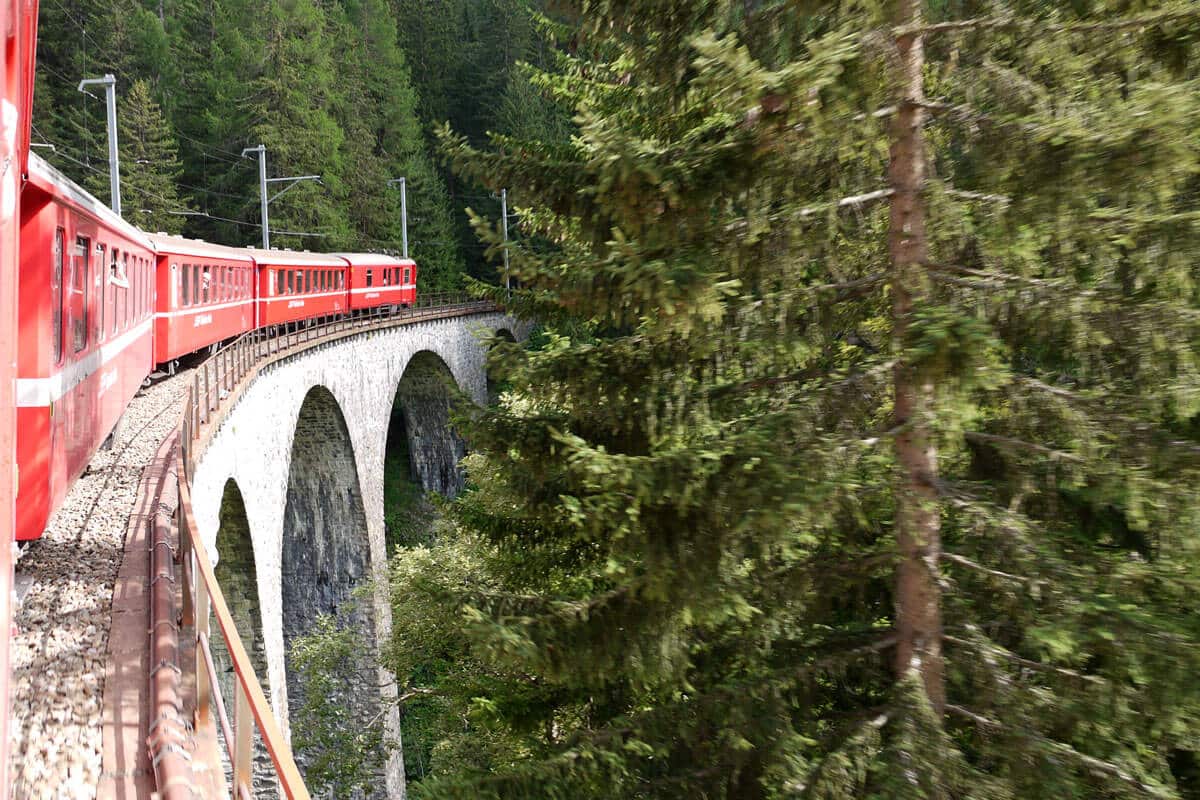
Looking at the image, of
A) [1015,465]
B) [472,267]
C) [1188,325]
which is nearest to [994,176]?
[1188,325]

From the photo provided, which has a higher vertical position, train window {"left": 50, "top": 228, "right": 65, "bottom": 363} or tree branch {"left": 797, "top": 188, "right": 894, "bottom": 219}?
tree branch {"left": 797, "top": 188, "right": 894, "bottom": 219}

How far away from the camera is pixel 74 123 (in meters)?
38.9

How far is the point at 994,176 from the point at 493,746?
32.2ft

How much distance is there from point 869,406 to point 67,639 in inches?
168

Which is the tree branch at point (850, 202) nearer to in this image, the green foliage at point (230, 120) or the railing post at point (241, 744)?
the railing post at point (241, 744)

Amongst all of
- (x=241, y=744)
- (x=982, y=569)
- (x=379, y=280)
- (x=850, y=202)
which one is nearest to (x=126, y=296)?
(x=850, y=202)

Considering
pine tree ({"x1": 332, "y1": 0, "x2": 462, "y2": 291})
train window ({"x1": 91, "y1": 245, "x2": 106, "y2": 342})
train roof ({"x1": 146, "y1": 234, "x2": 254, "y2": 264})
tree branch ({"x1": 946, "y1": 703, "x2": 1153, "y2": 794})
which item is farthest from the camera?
pine tree ({"x1": 332, "y1": 0, "x2": 462, "y2": 291})

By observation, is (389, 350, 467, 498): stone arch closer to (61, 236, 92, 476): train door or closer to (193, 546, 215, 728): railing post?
(61, 236, 92, 476): train door

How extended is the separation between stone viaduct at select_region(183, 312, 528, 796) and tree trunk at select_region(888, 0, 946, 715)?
8.07 ft

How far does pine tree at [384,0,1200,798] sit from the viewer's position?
4.61 meters

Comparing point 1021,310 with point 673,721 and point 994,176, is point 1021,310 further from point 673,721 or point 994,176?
point 673,721

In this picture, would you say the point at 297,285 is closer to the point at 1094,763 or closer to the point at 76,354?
the point at 76,354

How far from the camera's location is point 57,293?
20.5 feet

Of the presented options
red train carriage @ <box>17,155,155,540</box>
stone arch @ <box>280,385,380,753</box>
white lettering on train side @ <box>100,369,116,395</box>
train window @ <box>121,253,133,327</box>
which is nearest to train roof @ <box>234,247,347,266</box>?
stone arch @ <box>280,385,380,753</box>
